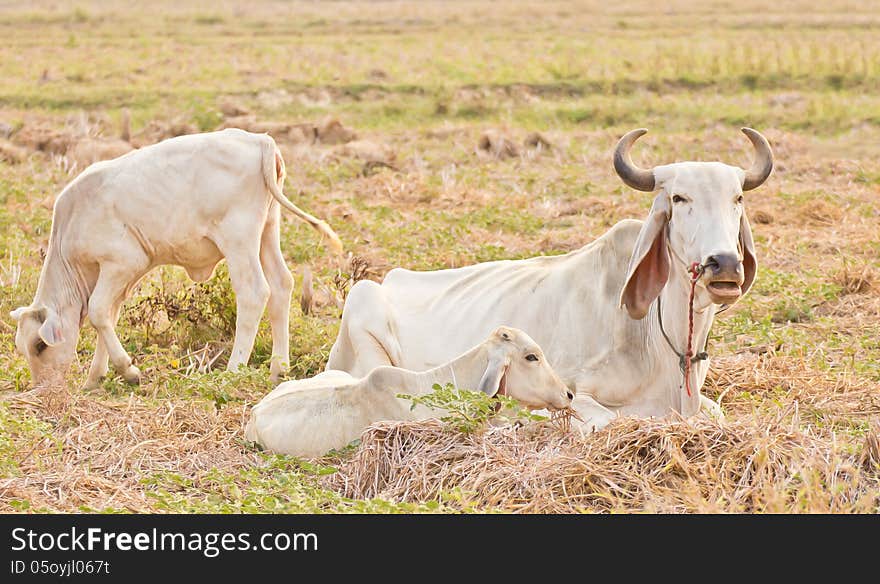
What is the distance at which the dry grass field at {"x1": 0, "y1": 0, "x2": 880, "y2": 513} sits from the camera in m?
4.79

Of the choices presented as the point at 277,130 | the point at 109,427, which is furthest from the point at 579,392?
the point at 277,130

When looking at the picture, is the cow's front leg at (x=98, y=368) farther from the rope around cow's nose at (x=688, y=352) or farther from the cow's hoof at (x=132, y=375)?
the rope around cow's nose at (x=688, y=352)

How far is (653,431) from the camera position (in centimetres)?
482

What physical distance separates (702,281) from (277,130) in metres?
10.8

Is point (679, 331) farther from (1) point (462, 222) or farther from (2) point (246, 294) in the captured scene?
(1) point (462, 222)

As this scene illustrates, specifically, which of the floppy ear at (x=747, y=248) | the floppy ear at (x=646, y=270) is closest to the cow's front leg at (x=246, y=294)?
the floppy ear at (x=646, y=270)

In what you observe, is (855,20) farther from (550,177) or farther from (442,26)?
(550,177)

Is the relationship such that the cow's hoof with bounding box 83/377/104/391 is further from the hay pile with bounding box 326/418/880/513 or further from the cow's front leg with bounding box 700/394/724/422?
the cow's front leg with bounding box 700/394/724/422

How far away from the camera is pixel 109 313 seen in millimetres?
6820

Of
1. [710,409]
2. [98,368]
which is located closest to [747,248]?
[710,409]

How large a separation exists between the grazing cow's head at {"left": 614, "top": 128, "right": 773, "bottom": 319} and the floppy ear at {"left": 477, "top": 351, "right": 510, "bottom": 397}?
2.15 feet

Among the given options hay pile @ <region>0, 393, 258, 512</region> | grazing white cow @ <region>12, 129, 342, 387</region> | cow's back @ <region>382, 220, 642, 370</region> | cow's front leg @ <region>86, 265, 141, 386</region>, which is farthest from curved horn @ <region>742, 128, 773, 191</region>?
cow's front leg @ <region>86, 265, 141, 386</region>

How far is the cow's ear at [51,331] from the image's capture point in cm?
662

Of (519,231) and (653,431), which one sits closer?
(653,431)
